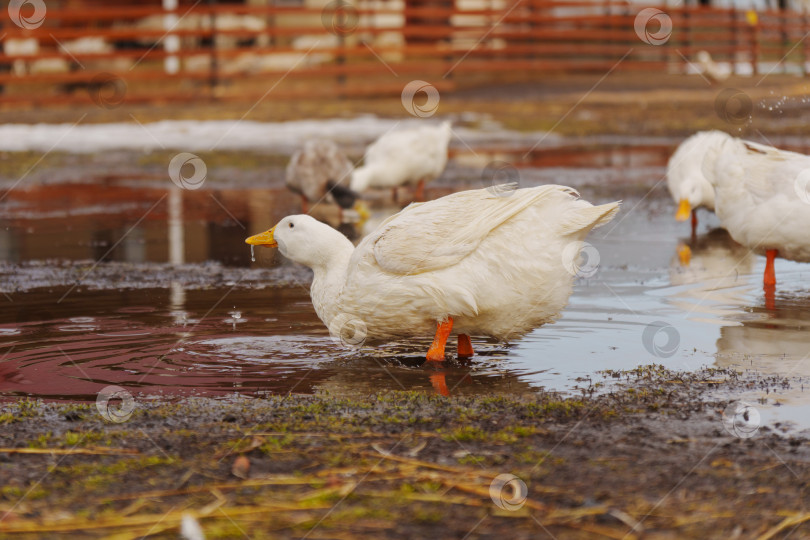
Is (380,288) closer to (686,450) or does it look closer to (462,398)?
(462,398)

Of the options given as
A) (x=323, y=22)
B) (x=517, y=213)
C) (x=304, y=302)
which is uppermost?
(x=323, y=22)

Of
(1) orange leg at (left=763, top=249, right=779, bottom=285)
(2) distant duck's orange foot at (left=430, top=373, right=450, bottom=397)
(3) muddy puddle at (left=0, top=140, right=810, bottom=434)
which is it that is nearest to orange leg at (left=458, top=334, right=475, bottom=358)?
(3) muddy puddle at (left=0, top=140, right=810, bottom=434)

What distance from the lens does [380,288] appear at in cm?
601

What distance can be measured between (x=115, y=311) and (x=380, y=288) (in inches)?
101

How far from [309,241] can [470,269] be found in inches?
39.0

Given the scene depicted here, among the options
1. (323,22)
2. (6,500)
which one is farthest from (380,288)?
(323,22)

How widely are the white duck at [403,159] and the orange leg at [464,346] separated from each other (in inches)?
276

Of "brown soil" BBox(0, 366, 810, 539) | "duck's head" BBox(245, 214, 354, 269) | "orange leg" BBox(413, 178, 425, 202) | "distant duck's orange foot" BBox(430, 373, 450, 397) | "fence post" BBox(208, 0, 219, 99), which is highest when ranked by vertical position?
"fence post" BBox(208, 0, 219, 99)

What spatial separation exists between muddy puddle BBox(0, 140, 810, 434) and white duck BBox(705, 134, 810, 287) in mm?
371

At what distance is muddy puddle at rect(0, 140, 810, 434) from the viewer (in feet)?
19.3

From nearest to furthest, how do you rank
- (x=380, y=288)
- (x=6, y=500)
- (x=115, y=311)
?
(x=6, y=500), (x=380, y=288), (x=115, y=311)

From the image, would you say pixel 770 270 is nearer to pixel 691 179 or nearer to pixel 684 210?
pixel 684 210

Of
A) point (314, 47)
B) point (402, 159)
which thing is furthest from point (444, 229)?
point (314, 47)

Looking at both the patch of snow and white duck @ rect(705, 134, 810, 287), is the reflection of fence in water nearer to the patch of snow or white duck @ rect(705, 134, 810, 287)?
the patch of snow
